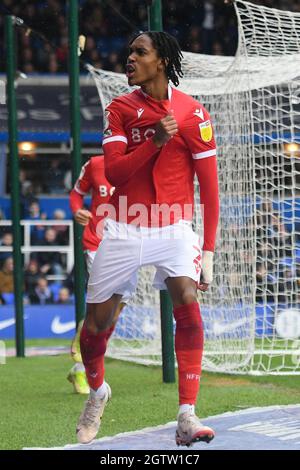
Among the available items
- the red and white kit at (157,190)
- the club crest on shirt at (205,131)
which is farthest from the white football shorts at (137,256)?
the club crest on shirt at (205,131)

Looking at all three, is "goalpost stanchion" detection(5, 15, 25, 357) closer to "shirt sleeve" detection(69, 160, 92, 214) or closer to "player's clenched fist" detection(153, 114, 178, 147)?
"shirt sleeve" detection(69, 160, 92, 214)

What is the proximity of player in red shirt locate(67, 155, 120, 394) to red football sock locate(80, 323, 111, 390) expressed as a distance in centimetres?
218

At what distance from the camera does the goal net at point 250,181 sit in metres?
9.16

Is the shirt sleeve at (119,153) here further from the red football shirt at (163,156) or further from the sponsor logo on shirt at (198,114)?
the sponsor logo on shirt at (198,114)

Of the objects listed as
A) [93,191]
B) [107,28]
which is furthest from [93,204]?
[107,28]

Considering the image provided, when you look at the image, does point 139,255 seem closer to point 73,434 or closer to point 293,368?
point 73,434

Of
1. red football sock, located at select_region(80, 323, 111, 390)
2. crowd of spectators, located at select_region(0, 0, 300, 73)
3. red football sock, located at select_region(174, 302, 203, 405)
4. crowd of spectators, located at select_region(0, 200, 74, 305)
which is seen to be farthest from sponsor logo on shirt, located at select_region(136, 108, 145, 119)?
crowd of spectators, located at select_region(0, 0, 300, 73)

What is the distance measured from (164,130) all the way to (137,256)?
0.68 metres

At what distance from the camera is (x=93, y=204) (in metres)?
8.48

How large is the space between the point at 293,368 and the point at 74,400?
2.48 metres

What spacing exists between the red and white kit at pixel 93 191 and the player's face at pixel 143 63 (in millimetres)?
2832

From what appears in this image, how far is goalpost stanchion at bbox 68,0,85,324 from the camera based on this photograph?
27.2 feet
